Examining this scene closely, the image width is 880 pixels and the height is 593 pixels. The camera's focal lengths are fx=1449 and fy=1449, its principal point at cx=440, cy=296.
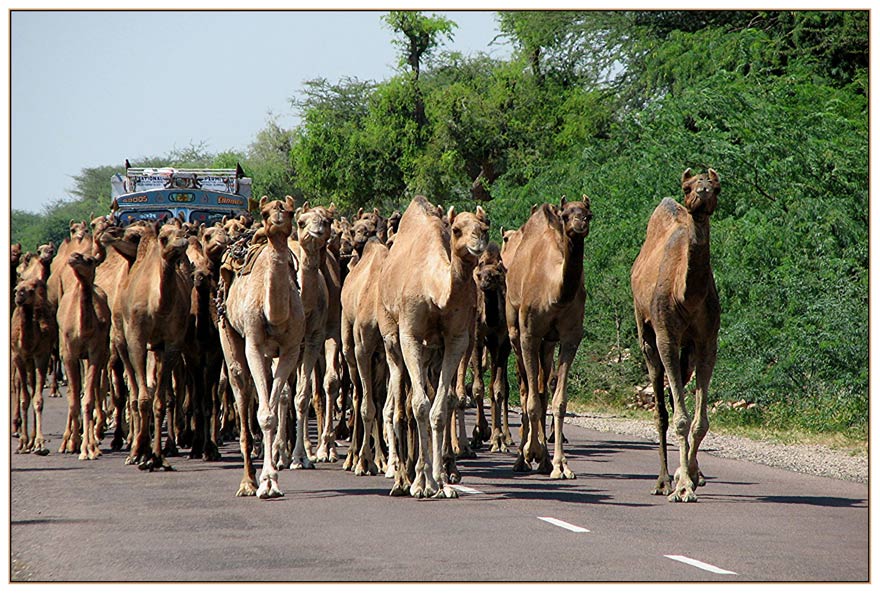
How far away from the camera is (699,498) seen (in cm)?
1290

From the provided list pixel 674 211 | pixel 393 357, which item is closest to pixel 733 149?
pixel 674 211

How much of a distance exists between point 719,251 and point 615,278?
3.44 m

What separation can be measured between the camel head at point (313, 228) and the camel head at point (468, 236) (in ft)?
4.36

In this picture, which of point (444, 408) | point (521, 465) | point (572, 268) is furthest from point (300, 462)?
Result: point (572, 268)

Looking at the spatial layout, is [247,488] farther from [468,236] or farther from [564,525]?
[564,525]

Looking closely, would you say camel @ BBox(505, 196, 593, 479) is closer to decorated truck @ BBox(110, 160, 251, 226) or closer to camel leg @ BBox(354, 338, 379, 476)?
camel leg @ BBox(354, 338, 379, 476)

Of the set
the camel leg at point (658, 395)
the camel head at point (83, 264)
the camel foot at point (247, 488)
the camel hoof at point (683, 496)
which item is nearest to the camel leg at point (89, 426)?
the camel head at point (83, 264)

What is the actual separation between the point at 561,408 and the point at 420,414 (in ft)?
7.98

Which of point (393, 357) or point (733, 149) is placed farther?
point (733, 149)

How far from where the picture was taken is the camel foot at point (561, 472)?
14.5 meters

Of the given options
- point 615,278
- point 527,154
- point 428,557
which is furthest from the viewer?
point 527,154

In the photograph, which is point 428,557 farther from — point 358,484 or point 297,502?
point 358,484

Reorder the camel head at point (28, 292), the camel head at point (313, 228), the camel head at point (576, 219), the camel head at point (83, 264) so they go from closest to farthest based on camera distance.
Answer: the camel head at point (313, 228)
the camel head at point (576, 219)
the camel head at point (83, 264)
the camel head at point (28, 292)

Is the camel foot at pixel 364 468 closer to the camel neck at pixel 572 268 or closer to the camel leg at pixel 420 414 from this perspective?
the camel leg at pixel 420 414
